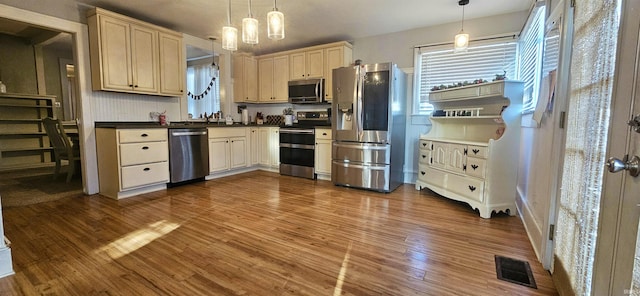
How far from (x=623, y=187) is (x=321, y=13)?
134 inches

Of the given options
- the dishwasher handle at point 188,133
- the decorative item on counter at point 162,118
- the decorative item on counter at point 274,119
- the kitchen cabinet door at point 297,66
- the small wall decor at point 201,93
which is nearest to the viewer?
the dishwasher handle at point 188,133

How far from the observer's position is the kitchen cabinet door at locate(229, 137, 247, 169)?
470 cm

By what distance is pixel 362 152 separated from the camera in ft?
12.6

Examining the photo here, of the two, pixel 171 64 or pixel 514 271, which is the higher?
pixel 171 64

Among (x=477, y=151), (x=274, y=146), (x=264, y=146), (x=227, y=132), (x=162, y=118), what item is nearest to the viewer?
(x=477, y=151)

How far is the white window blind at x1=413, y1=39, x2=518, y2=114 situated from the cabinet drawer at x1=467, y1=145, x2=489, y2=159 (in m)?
1.32

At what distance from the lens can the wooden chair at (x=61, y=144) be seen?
4.10 m

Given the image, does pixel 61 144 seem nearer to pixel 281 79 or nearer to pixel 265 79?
pixel 265 79

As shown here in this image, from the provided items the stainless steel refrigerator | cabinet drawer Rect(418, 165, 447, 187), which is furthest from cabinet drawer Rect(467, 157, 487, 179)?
the stainless steel refrigerator

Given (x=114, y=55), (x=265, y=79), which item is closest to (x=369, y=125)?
(x=265, y=79)

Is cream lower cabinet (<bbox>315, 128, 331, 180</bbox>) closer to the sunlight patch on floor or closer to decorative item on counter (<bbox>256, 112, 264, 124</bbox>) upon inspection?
decorative item on counter (<bbox>256, 112, 264, 124</bbox>)

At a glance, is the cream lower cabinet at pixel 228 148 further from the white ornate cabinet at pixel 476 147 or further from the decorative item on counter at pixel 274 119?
the white ornate cabinet at pixel 476 147

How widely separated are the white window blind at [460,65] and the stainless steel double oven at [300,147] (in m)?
1.59

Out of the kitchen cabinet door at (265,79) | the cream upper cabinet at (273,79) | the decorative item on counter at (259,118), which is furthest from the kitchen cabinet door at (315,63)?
the decorative item on counter at (259,118)
